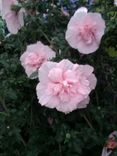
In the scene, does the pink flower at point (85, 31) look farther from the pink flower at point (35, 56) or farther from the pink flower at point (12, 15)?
the pink flower at point (12, 15)

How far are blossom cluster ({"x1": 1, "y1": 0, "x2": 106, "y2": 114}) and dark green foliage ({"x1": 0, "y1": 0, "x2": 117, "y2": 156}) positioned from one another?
70 mm

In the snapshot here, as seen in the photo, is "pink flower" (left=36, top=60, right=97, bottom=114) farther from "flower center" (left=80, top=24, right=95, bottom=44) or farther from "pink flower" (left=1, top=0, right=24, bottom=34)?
"pink flower" (left=1, top=0, right=24, bottom=34)

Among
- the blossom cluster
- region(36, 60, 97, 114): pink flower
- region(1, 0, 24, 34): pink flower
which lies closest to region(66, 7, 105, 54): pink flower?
the blossom cluster

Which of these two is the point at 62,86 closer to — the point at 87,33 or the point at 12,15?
the point at 87,33

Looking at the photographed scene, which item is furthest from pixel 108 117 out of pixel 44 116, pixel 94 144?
pixel 44 116

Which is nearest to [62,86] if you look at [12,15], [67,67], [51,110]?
[67,67]

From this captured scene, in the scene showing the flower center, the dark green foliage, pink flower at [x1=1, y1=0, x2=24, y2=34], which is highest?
pink flower at [x1=1, y1=0, x2=24, y2=34]

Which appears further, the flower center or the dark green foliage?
the dark green foliage

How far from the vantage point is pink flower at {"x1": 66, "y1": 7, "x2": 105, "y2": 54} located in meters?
1.52

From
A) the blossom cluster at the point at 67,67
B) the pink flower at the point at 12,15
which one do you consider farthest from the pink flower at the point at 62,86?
the pink flower at the point at 12,15

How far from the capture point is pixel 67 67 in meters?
1.45

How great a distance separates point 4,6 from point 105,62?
449mm

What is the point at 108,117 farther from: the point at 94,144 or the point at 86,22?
the point at 86,22

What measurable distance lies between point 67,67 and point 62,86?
7 cm
